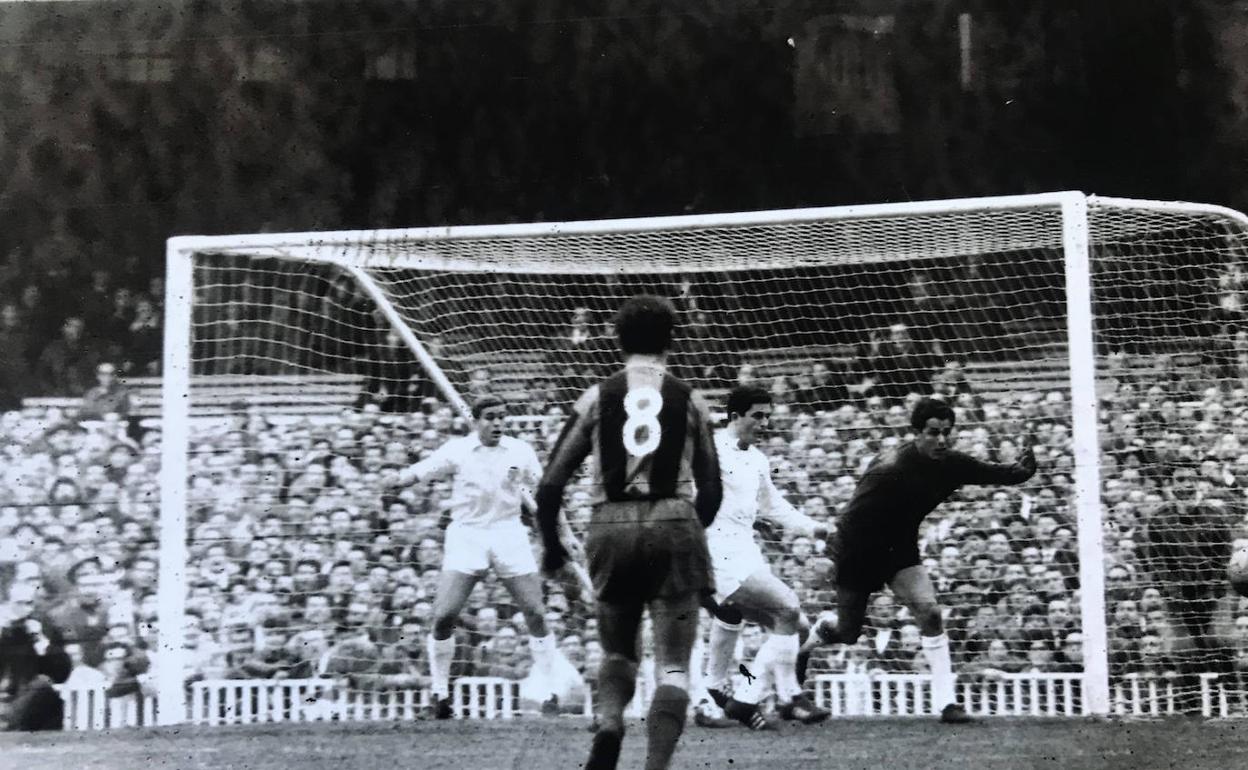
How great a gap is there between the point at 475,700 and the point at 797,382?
1.96 m

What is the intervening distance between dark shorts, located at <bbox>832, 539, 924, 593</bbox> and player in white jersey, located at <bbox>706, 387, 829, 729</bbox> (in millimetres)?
238

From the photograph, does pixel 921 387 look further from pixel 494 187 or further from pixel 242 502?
pixel 242 502

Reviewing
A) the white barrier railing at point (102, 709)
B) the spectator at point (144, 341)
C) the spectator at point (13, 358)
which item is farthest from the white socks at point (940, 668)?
the spectator at point (13, 358)

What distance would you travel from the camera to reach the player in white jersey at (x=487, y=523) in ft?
18.5

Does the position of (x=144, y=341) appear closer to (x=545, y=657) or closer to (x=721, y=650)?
(x=545, y=657)

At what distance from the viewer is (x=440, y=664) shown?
5.55 meters

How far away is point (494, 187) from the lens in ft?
18.2

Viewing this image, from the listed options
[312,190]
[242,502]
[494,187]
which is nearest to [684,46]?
[494,187]

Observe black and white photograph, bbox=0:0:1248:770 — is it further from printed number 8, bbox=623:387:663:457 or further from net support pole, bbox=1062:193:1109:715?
printed number 8, bbox=623:387:663:457

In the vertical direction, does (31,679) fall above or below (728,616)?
below

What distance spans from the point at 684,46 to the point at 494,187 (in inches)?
38.7

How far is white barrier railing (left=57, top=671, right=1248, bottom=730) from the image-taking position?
17.6ft

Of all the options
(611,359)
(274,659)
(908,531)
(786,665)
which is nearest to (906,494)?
(908,531)

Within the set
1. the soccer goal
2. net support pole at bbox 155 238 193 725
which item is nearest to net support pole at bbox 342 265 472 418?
the soccer goal
